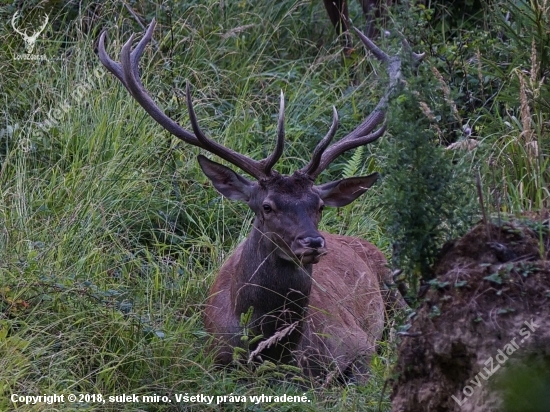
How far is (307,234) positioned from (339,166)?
7.38 ft

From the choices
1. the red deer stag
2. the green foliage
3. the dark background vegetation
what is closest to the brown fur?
the red deer stag

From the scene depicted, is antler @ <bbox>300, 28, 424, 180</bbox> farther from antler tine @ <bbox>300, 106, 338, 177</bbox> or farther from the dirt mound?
the dirt mound

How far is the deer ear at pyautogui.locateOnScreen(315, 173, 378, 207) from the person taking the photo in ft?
20.2

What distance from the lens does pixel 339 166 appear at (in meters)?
7.65

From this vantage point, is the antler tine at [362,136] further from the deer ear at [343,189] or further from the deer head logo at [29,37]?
the deer head logo at [29,37]

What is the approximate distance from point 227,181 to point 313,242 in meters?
0.90

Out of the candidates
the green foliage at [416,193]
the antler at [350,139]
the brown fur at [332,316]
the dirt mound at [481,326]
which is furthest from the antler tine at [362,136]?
the dirt mound at [481,326]

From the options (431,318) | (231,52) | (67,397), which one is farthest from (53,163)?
(431,318)

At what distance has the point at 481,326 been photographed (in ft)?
11.9

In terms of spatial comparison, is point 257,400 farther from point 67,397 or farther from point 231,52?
point 231,52

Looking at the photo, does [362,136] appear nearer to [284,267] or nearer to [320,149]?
[320,149]

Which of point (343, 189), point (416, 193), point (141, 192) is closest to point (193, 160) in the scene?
point (141, 192)

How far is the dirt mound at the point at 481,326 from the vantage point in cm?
355

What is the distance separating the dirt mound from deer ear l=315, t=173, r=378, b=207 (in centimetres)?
221
